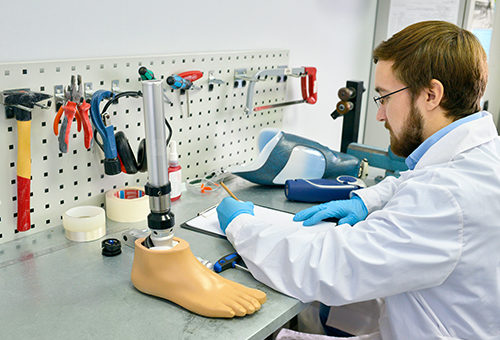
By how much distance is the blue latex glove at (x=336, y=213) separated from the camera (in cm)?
127

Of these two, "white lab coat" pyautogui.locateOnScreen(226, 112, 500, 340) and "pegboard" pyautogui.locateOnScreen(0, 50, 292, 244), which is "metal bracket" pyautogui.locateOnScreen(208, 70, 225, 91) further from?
"white lab coat" pyautogui.locateOnScreen(226, 112, 500, 340)

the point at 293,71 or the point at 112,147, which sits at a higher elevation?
the point at 293,71

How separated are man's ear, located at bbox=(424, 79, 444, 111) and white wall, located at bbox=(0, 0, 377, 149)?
835 millimetres

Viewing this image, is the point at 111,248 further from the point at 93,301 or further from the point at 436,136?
the point at 436,136

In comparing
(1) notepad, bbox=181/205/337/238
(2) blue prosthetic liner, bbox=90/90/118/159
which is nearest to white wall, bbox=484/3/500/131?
(1) notepad, bbox=181/205/337/238

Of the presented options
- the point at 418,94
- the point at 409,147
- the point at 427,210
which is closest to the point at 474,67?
the point at 418,94

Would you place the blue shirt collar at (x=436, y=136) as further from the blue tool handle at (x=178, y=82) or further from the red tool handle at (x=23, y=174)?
the red tool handle at (x=23, y=174)

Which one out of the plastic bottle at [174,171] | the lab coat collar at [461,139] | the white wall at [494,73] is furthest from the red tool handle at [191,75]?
the white wall at [494,73]

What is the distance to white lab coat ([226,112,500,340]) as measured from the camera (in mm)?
869

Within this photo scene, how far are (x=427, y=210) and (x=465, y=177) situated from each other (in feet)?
0.36

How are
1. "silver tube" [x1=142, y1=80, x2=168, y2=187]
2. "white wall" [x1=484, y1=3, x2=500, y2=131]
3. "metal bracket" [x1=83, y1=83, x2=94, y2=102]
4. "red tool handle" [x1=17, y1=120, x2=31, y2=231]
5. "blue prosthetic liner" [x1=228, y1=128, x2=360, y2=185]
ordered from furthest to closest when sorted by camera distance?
"white wall" [x1=484, y1=3, x2=500, y2=131] < "blue prosthetic liner" [x1=228, y1=128, x2=360, y2=185] < "metal bracket" [x1=83, y1=83, x2=94, y2=102] < "red tool handle" [x1=17, y1=120, x2=31, y2=231] < "silver tube" [x1=142, y1=80, x2=168, y2=187]

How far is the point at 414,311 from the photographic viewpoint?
984 millimetres

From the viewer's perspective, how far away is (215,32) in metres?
1.63

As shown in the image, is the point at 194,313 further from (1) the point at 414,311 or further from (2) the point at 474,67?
(2) the point at 474,67
